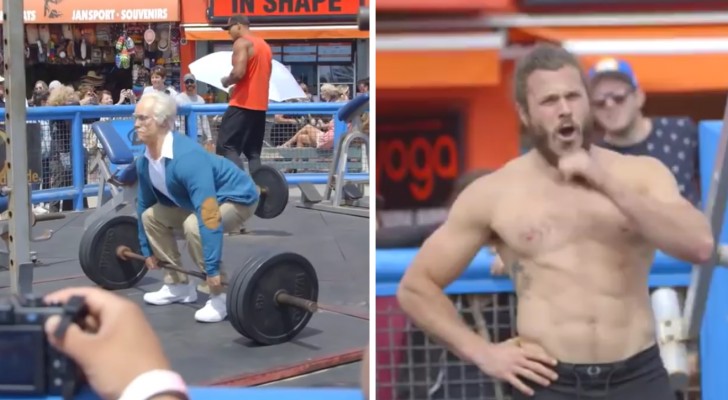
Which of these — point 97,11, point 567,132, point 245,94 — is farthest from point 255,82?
point 97,11

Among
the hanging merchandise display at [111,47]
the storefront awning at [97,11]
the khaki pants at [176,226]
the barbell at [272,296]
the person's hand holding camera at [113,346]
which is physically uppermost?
the storefront awning at [97,11]

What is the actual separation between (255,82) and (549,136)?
5.84 m

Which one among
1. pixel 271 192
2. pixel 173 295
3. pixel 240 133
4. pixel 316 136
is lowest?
pixel 173 295

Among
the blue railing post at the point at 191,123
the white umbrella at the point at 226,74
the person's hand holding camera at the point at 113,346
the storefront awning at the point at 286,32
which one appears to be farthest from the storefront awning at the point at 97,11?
the person's hand holding camera at the point at 113,346

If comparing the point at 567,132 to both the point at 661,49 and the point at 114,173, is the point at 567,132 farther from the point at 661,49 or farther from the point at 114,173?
the point at 114,173

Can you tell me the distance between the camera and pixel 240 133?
731 cm

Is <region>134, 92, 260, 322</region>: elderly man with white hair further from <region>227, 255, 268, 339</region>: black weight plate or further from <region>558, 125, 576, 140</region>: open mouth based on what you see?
<region>558, 125, 576, 140</region>: open mouth

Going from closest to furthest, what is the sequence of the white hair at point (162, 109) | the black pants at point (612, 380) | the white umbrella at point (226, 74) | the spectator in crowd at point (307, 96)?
the black pants at point (612, 380) < the white hair at point (162, 109) < the white umbrella at point (226, 74) < the spectator in crowd at point (307, 96)

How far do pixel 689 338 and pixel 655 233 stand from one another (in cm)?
23

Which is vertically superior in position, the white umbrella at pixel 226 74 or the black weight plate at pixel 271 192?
the white umbrella at pixel 226 74

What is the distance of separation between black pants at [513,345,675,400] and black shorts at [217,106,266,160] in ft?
19.1

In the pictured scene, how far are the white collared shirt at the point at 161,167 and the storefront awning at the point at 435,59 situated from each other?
10.9 feet

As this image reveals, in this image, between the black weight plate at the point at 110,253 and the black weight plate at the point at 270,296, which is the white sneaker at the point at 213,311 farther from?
the black weight plate at the point at 110,253

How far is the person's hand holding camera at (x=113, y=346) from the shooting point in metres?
1.43
